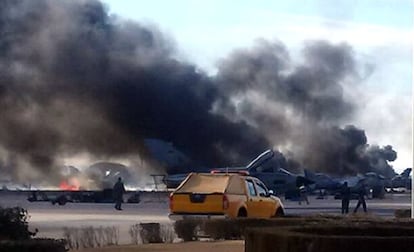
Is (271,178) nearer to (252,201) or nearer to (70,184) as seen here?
(70,184)

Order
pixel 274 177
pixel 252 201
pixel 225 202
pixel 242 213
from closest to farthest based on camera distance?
pixel 225 202 < pixel 242 213 < pixel 252 201 < pixel 274 177

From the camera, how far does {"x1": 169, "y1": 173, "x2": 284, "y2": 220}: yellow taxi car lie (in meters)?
21.9

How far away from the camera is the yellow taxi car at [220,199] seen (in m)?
21.9

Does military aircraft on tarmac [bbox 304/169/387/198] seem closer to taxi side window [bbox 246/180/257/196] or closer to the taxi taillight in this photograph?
taxi side window [bbox 246/180/257/196]

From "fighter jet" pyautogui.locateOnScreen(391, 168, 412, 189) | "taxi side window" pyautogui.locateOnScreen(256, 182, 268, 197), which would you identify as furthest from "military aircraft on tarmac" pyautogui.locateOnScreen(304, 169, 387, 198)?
"taxi side window" pyautogui.locateOnScreen(256, 182, 268, 197)

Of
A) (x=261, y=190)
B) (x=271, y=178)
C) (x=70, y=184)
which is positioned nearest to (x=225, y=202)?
(x=261, y=190)

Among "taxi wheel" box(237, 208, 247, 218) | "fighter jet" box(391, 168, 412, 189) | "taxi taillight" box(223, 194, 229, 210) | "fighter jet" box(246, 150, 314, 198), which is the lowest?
"taxi wheel" box(237, 208, 247, 218)

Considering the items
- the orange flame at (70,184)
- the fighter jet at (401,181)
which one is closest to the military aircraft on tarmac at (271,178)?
the orange flame at (70,184)

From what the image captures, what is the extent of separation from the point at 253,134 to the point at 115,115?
1317 centimetres

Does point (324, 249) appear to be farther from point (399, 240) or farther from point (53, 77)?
point (53, 77)

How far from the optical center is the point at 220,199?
2181 cm

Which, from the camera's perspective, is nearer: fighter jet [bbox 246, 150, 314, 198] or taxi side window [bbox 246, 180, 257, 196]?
taxi side window [bbox 246, 180, 257, 196]

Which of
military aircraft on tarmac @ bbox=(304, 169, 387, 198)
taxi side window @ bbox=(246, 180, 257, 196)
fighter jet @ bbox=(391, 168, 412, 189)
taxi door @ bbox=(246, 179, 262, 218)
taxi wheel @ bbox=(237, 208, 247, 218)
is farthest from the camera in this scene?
fighter jet @ bbox=(391, 168, 412, 189)

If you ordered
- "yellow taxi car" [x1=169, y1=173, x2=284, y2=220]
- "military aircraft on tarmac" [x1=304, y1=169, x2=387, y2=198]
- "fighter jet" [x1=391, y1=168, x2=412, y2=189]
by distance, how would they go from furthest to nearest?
"fighter jet" [x1=391, y1=168, x2=412, y2=189], "military aircraft on tarmac" [x1=304, y1=169, x2=387, y2=198], "yellow taxi car" [x1=169, y1=173, x2=284, y2=220]
